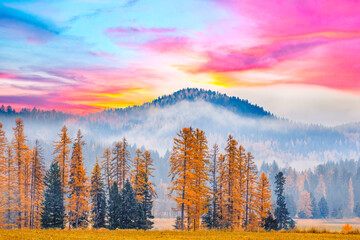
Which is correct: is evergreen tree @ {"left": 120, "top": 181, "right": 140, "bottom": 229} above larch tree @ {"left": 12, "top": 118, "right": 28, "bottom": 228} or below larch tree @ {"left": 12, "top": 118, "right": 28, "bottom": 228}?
below

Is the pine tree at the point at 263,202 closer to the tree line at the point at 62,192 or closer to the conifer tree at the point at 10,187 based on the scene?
the tree line at the point at 62,192

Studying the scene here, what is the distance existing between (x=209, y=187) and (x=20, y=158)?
1140 inches

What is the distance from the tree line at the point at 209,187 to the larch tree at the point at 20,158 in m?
22.8

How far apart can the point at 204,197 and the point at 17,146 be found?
29093 mm

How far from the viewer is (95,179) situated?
2345 inches

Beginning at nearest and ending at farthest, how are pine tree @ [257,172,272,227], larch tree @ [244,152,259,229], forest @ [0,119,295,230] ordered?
forest @ [0,119,295,230] < larch tree @ [244,152,259,229] < pine tree @ [257,172,272,227]

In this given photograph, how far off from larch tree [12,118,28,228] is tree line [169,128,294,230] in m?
22.8

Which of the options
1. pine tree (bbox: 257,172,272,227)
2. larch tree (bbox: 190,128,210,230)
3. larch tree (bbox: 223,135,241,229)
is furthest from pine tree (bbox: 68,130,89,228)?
pine tree (bbox: 257,172,272,227)

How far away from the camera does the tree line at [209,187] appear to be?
1820 inches

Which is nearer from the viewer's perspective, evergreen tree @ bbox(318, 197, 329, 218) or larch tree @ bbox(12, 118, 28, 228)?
larch tree @ bbox(12, 118, 28, 228)

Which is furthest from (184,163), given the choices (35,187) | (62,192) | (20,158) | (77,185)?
(35,187)

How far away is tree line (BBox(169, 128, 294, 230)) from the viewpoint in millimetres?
46219

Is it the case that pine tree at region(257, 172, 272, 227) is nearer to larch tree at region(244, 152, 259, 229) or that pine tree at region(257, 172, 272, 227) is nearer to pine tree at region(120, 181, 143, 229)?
larch tree at region(244, 152, 259, 229)

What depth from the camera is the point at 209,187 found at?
176 ft
